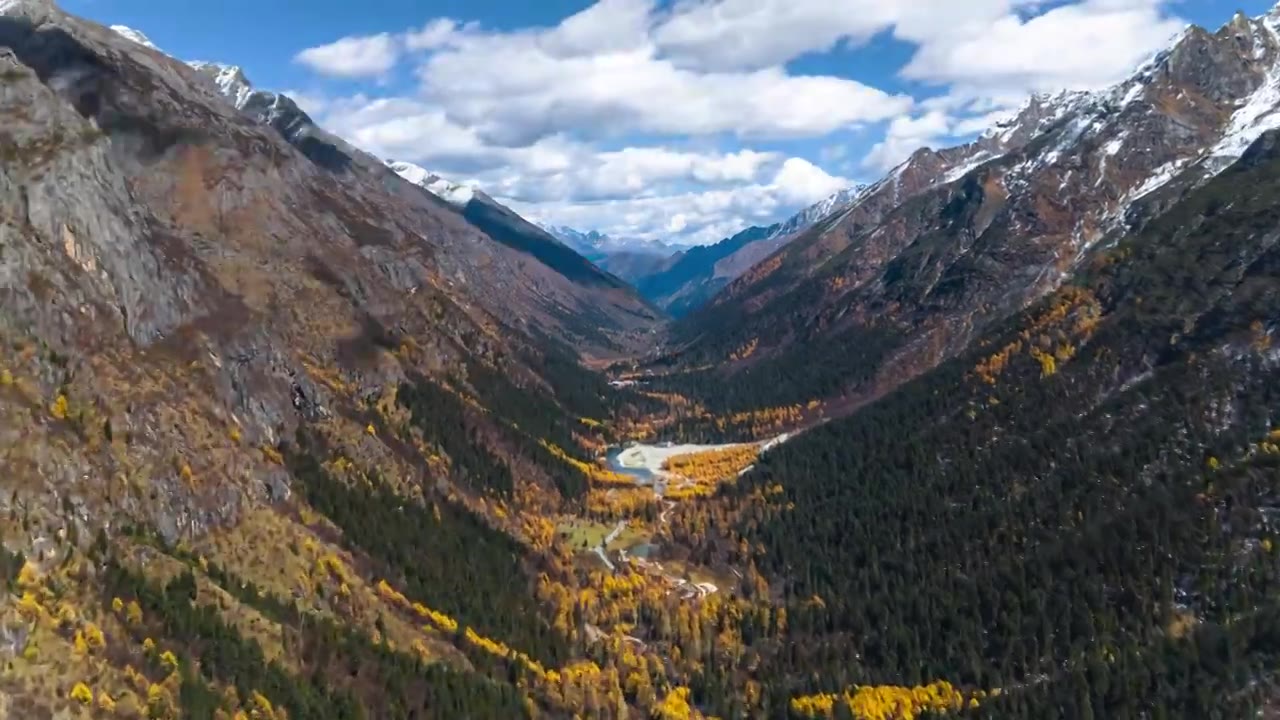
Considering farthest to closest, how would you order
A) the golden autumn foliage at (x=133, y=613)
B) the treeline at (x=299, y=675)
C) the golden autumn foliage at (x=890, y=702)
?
the golden autumn foliage at (x=890, y=702), the treeline at (x=299, y=675), the golden autumn foliage at (x=133, y=613)

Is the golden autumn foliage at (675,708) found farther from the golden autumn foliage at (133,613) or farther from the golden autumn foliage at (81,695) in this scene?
the golden autumn foliage at (81,695)

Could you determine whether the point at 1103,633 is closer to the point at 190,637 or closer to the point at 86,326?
the point at 190,637

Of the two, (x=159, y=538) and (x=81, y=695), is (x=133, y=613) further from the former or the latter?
(x=159, y=538)

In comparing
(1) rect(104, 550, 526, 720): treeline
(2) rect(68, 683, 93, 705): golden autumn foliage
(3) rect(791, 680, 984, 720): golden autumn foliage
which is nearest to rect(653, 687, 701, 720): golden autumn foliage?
(3) rect(791, 680, 984, 720): golden autumn foliage

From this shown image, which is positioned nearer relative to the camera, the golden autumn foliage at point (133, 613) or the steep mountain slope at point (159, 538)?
the steep mountain slope at point (159, 538)

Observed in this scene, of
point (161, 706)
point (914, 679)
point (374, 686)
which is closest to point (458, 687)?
point (374, 686)

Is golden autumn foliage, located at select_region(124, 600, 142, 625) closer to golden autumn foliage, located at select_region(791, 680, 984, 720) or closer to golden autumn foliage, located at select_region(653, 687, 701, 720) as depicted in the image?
golden autumn foliage, located at select_region(653, 687, 701, 720)

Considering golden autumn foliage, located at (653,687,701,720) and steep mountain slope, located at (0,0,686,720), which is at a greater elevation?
steep mountain slope, located at (0,0,686,720)

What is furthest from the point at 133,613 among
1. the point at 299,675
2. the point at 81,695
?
the point at 299,675

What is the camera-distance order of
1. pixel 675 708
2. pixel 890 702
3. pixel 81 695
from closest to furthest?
pixel 81 695
pixel 675 708
pixel 890 702

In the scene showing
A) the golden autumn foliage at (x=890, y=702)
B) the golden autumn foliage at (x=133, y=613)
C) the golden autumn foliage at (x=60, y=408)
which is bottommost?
the golden autumn foliage at (x=890, y=702)

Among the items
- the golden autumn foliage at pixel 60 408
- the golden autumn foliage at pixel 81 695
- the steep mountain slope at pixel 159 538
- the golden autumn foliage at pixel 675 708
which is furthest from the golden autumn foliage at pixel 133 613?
the golden autumn foliage at pixel 675 708
